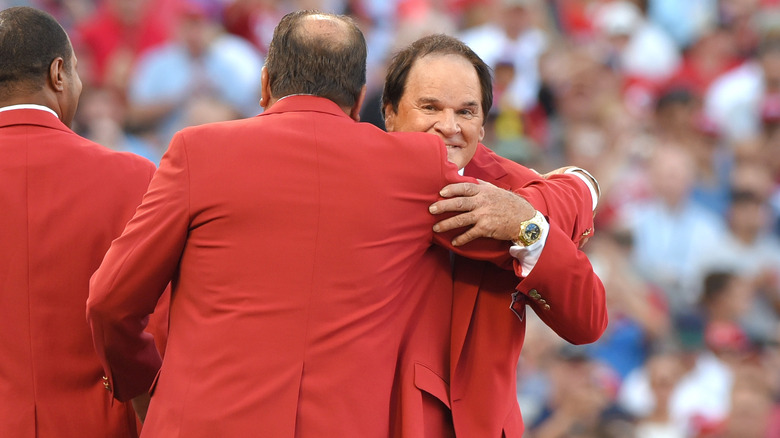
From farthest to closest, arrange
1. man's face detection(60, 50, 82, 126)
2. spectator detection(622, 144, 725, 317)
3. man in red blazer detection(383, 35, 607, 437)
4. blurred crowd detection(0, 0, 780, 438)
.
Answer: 1. spectator detection(622, 144, 725, 317)
2. blurred crowd detection(0, 0, 780, 438)
3. man's face detection(60, 50, 82, 126)
4. man in red blazer detection(383, 35, 607, 437)

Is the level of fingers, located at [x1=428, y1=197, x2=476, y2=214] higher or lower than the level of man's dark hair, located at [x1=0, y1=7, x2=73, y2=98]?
lower

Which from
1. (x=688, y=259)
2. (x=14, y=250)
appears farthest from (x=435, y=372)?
(x=688, y=259)

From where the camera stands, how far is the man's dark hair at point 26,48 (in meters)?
3.16


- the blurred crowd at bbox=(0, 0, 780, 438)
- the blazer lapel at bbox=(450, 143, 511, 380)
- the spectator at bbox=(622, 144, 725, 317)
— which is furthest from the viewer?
the spectator at bbox=(622, 144, 725, 317)

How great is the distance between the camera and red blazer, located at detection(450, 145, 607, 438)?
3.08m

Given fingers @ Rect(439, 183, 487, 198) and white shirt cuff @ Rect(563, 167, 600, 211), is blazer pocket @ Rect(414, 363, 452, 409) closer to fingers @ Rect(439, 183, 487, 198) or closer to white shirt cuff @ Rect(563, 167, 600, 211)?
fingers @ Rect(439, 183, 487, 198)

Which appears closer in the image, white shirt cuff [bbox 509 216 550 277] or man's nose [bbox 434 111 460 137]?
white shirt cuff [bbox 509 216 550 277]

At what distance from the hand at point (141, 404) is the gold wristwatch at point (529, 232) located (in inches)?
42.4

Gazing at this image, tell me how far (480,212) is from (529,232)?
0.44 feet

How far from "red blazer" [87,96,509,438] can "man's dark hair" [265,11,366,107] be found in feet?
0.15

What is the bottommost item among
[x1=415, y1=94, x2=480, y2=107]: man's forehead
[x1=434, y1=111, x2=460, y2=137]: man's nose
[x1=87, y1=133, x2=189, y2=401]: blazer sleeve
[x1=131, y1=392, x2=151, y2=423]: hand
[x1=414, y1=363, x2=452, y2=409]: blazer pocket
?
[x1=131, y1=392, x2=151, y2=423]: hand

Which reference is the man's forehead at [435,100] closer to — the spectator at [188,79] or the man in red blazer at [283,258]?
the man in red blazer at [283,258]

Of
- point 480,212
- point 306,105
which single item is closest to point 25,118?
point 306,105

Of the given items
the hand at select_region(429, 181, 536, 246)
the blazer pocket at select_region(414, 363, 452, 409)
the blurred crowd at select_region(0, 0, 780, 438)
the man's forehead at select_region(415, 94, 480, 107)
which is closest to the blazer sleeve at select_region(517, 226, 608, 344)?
the hand at select_region(429, 181, 536, 246)
